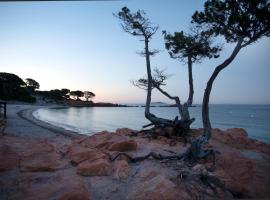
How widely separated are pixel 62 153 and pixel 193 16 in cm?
658

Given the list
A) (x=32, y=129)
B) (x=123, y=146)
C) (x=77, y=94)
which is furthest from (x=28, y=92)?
(x=123, y=146)

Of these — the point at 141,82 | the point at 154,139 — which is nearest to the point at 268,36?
the point at 154,139

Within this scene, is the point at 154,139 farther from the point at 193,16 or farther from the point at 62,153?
the point at 193,16

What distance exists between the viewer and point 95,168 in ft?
15.7

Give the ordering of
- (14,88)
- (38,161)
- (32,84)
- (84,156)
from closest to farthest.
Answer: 1. (38,161)
2. (84,156)
3. (14,88)
4. (32,84)

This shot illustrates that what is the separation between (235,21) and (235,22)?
0.16 ft

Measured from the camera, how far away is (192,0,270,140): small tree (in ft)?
21.2

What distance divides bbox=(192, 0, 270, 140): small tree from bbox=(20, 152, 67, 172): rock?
4315 mm

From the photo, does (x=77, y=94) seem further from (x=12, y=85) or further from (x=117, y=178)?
(x=117, y=178)

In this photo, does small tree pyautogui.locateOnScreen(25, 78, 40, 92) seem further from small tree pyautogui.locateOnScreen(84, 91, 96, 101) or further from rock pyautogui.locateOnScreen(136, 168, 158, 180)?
rock pyautogui.locateOnScreen(136, 168, 158, 180)

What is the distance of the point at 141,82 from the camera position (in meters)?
12.9

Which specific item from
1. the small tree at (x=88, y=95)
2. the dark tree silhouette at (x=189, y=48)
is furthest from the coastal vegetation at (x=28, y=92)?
the dark tree silhouette at (x=189, y=48)

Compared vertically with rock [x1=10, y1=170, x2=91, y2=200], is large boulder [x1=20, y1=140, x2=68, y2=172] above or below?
above

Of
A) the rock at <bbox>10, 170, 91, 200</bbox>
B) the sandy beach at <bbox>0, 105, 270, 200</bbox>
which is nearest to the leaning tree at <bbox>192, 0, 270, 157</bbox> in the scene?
the sandy beach at <bbox>0, 105, 270, 200</bbox>
